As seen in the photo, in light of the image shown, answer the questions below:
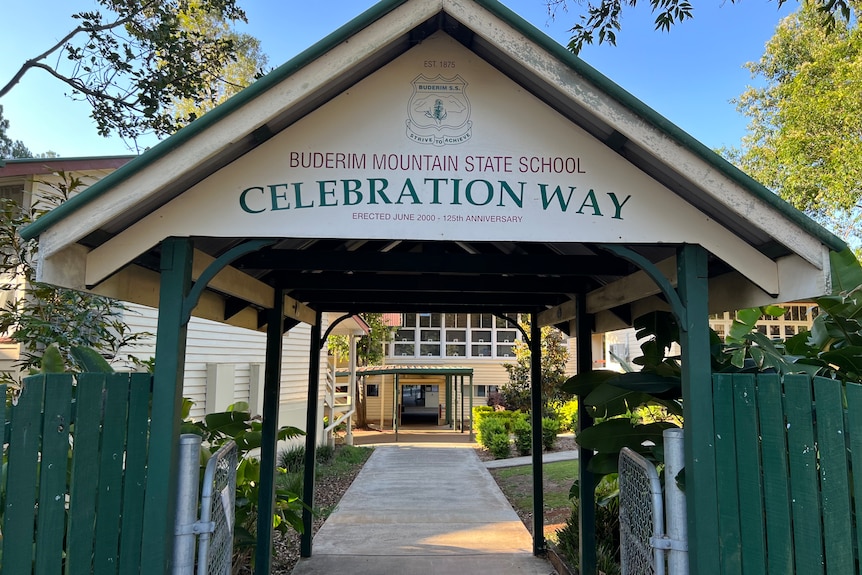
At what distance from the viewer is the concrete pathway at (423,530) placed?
22.2ft

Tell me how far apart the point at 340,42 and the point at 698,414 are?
102 inches

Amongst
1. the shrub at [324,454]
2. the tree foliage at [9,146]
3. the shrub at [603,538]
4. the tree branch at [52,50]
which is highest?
the tree foliage at [9,146]

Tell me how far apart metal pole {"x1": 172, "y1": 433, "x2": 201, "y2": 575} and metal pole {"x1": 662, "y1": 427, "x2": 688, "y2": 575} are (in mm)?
2400

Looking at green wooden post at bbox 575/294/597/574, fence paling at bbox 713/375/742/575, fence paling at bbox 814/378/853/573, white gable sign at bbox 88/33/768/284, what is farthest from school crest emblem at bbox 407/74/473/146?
green wooden post at bbox 575/294/597/574

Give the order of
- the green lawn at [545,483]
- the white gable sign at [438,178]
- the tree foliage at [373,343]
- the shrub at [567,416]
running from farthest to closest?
1. the tree foliage at [373,343]
2. the shrub at [567,416]
3. the green lawn at [545,483]
4. the white gable sign at [438,178]

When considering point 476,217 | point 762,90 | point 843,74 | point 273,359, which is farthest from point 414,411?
point 476,217

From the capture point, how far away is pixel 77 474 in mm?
2631

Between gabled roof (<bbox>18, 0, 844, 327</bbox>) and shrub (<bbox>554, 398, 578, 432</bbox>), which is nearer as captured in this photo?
gabled roof (<bbox>18, 0, 844, 327</bbox>)

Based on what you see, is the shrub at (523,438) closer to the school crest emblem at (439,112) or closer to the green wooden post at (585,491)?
the green wooden post at (585,491)

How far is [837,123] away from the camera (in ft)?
53.0

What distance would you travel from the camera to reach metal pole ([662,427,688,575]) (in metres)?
2.96

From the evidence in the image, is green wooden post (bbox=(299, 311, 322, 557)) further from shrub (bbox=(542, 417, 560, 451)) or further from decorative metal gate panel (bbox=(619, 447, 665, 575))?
shrub (bbox=(542, 417, 560, 451))

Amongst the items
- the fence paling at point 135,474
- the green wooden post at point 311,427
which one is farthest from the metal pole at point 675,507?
the green wooden post at point 311,427

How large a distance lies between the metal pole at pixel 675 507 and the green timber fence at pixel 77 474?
2622mm
